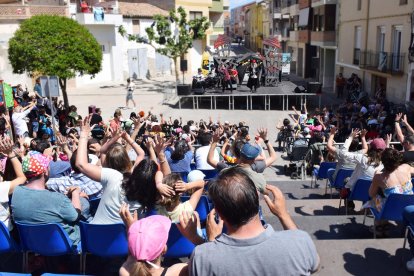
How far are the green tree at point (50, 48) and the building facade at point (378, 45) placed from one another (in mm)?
13057

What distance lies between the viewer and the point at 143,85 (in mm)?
32188

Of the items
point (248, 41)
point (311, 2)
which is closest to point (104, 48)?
point (311, 2)

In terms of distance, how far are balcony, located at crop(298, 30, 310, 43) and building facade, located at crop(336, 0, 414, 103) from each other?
5.63 metres

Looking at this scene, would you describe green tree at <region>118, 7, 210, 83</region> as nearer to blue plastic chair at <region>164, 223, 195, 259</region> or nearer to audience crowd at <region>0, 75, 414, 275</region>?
audience crowd at <region>0, 75, 414, 275</region>

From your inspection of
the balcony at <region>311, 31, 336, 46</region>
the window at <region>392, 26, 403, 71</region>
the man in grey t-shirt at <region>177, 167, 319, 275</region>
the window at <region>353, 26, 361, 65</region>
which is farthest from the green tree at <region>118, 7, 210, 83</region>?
the man in grey t-shirt at <region>177, 167, 319, 275</region>

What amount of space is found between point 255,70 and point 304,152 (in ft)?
49.9

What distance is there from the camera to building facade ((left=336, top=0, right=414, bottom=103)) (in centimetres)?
1819

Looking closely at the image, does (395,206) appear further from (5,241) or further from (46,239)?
(5,241)

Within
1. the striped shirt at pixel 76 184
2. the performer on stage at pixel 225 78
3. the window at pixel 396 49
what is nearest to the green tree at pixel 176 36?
the performer on stage at pixel 225 78

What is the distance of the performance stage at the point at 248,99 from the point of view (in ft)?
73.0

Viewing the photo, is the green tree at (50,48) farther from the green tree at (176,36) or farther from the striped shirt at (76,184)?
the striped shirt at (76,184)

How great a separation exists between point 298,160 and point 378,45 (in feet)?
43.9

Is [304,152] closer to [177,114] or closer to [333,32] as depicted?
[177,114]

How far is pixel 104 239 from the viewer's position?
3809 millimetres
